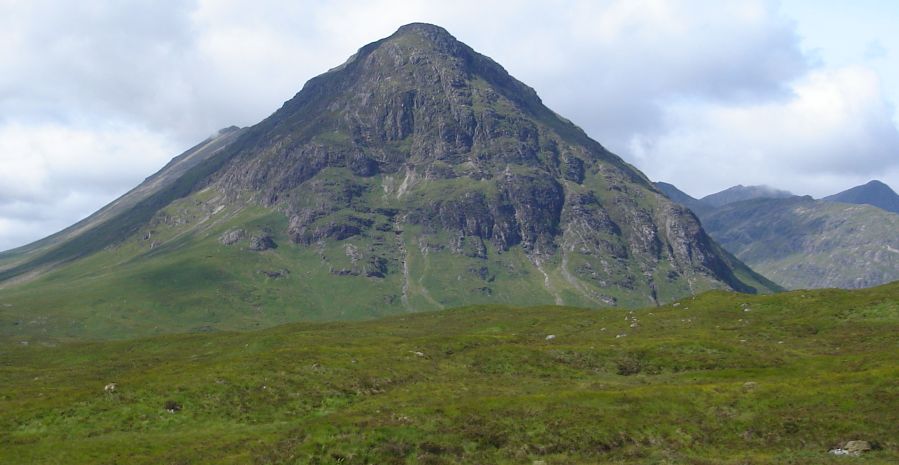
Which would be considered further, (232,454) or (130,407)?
(130,407)

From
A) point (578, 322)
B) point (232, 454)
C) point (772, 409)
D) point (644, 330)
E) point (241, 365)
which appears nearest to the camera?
point (232, 454)

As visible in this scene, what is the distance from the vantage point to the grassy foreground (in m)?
49.8

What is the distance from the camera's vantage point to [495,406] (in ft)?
186

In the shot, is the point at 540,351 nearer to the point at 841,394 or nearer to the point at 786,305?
the point at 841,394

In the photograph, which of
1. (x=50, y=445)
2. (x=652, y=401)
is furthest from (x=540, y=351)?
(x=50, y=445)

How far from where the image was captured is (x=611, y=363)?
85250 millimetres

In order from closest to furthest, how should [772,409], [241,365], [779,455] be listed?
1. [779,455]
2. [772,409]
3. [241,365]

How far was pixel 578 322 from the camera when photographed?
475 ft

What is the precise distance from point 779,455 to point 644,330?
7279 centimetres

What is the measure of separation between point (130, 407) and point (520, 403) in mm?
33632

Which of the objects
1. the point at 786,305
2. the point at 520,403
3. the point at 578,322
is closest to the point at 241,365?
the point at 520,403

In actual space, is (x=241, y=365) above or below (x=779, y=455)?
above

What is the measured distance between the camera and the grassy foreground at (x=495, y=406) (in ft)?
164

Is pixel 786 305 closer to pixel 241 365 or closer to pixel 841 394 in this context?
pixel 841 394
